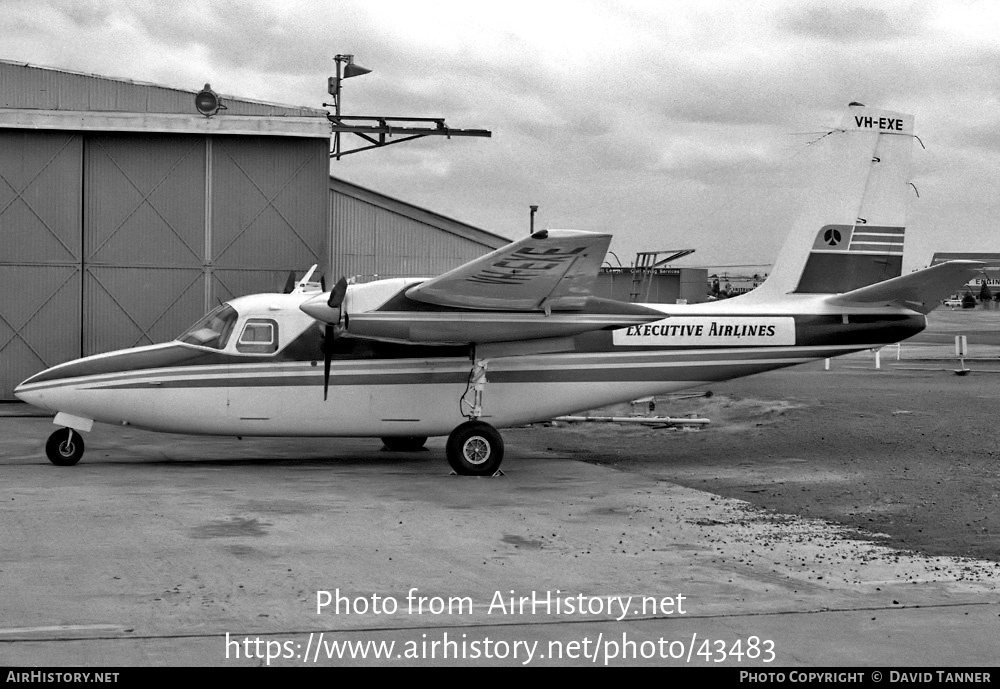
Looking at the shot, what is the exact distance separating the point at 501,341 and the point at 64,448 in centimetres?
613

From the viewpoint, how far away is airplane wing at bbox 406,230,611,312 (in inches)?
535

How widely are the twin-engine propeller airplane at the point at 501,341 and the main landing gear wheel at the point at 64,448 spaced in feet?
0.06

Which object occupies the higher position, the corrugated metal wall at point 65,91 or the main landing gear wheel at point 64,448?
the corrugated metal wall at point 65,91

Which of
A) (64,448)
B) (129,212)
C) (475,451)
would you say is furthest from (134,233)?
(475,451)

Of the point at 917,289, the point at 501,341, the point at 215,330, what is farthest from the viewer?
the point at 917,289

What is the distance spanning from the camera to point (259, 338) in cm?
1575

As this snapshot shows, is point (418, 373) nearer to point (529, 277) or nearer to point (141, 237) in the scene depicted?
point (529, 277)

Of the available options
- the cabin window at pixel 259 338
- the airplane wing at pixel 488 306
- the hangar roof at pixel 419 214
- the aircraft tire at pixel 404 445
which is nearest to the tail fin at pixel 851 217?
the airplane wing at pixel 488 306

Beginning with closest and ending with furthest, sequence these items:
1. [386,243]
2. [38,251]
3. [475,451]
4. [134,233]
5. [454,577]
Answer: [454,577]
[475,451]
[38,251]
[134,233]
[386,243]

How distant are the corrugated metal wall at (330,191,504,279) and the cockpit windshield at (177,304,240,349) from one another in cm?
1797

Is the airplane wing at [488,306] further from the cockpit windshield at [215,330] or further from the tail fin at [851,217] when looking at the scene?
the tail fin at [851,217]

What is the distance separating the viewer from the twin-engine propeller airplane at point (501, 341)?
1509cm

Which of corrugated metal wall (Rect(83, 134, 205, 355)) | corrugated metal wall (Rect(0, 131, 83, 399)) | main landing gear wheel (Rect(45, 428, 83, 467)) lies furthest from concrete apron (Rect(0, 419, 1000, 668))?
corrugated metal wall (Rect(0, 131, 83, 399))

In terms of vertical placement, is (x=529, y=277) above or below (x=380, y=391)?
above
